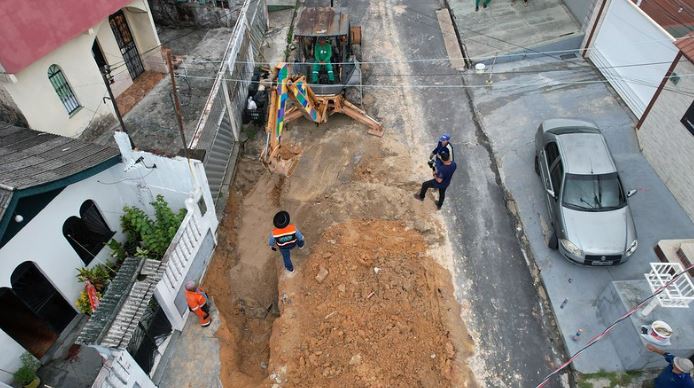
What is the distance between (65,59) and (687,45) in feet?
53.7

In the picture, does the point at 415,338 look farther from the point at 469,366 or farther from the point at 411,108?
the point at 411,108

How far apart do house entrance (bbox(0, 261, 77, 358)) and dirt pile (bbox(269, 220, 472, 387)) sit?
14.4 ft

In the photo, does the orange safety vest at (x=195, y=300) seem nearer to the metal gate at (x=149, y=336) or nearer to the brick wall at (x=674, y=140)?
the metal gate at (x=149, y=336)

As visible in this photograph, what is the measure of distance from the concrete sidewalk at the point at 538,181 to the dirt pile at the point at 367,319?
98.6 inches

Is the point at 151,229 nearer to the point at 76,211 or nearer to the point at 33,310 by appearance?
the point at 76,211

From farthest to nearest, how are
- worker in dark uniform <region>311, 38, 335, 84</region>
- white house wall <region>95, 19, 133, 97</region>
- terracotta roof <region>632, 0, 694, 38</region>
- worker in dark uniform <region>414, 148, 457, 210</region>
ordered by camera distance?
1. white house wall <region>95, 19, 133, 97</region>
2. worker in dark uniform <region>311, 38, 335, 84</region>
3. terracotta roof <region>632, 0, 694, 38</region>
4. worker in dark uniform <region>414, 148, 457, 210</region>

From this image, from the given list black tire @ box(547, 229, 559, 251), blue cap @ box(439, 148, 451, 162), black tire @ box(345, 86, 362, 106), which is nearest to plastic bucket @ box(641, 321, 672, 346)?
black tire @ box(547, 229, 559, 251)

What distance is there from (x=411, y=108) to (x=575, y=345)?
27.6 feet

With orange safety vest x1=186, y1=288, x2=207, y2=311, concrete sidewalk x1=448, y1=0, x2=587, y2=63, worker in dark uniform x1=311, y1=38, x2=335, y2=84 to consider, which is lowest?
orange safety vest x1=186, y1=288, x2=207, y2=311

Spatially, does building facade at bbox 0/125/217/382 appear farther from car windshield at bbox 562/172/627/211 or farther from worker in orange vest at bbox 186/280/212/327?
car windshield at bbox 562/172/627/211

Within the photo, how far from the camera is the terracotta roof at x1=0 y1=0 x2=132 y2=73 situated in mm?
10109

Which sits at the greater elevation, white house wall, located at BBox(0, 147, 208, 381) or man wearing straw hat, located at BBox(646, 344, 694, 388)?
white house wall, located at BBox(0, 147, 208, 381)

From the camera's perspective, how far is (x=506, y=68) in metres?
15.7

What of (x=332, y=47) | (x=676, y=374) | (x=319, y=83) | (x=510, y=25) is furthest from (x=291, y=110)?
(x=676, y=374)
